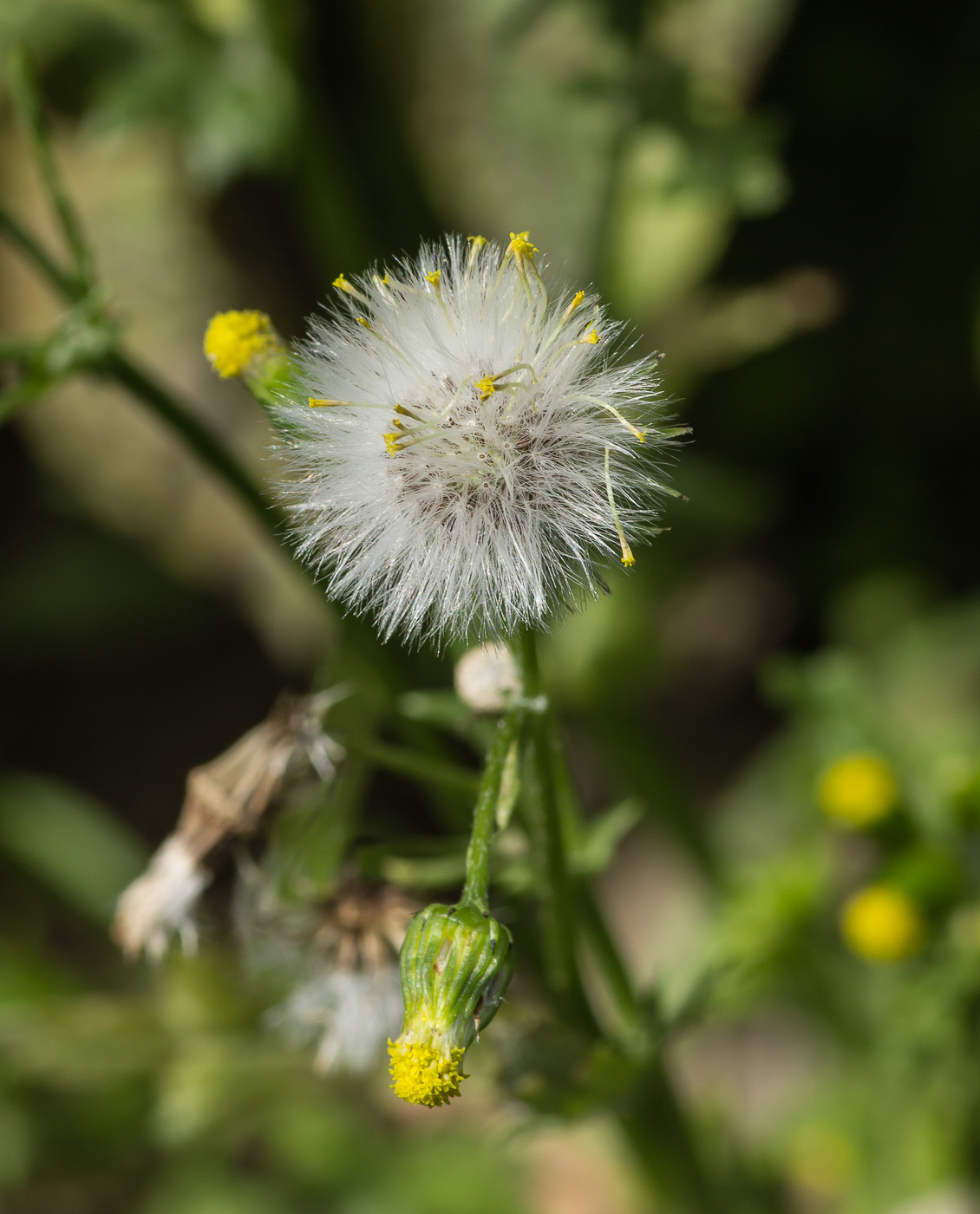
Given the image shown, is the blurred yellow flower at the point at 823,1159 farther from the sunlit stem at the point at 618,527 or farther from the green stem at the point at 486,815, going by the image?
the sunlit stem at the point at 618,527

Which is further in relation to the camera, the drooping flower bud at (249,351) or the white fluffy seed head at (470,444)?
the drooping flower bud at (249,351)

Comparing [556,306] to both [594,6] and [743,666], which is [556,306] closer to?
[594,6]

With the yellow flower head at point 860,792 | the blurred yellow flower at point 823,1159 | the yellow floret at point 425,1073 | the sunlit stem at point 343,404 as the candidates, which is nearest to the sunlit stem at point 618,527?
the sunlit stem at point 343,404

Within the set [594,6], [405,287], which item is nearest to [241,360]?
[405,287]

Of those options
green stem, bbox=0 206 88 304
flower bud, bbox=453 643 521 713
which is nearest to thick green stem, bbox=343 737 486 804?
flower bud, bbox=453 643 521 713

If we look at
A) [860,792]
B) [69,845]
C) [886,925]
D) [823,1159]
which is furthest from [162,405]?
[823,1159]

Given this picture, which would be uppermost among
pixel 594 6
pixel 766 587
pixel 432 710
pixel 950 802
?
pixel 594 6
